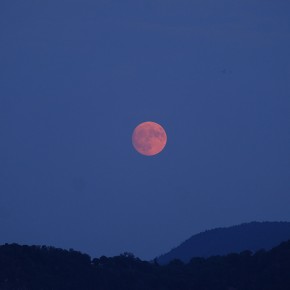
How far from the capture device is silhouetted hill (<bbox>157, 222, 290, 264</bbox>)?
65250mm

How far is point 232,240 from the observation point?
68.8 metres

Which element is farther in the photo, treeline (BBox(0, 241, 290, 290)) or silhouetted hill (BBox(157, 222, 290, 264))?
silhouetted hill (BBox(157, 222, 290, 264))

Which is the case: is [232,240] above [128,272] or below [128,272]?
above

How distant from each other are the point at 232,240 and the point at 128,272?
31306 mm

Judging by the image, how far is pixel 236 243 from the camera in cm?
6750

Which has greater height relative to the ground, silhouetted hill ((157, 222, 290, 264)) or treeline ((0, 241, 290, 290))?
silhouetted hill ((157, 222, 290, 264))

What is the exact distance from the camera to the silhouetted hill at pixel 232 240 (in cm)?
6525

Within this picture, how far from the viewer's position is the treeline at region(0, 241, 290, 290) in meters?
35.5

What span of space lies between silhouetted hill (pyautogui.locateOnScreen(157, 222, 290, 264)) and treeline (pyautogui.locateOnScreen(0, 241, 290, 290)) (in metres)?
24.2

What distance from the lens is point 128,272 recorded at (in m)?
38.8

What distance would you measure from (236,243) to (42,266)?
107 feet

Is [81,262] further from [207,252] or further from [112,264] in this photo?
[207,252]

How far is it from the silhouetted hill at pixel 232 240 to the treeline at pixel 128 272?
24.2 metres

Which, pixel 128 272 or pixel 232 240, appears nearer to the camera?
pixel 128 272
